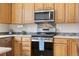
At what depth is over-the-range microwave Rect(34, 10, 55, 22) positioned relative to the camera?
10.8ft

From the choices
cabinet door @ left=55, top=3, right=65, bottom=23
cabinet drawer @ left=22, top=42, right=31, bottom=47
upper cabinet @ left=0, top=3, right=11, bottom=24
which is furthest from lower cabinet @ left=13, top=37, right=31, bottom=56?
cabinet door @ left=55, top=3, right=65, bottom=23

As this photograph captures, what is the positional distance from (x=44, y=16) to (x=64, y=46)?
70cm

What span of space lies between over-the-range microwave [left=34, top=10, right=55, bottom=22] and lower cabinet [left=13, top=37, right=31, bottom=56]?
17.6 inches

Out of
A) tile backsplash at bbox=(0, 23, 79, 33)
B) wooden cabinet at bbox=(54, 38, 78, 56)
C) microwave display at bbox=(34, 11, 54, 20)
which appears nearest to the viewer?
wooden cabinet at bbox=(54, 38, 78, 56)

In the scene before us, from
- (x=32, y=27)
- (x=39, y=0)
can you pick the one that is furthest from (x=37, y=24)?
(x=39, y=0)

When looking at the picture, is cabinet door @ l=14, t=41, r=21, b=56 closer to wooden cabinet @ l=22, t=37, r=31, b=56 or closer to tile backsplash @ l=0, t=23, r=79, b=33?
wooden cabinet @ l=22, t=37, r=31, b=56

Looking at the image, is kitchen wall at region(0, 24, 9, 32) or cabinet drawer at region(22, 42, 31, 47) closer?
cabinet drawer at region(22, 42, 31, 47)

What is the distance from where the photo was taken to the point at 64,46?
3242 mm

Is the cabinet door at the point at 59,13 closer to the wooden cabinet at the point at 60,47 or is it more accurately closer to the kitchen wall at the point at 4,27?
the wooden cabinet at the point at 60,47

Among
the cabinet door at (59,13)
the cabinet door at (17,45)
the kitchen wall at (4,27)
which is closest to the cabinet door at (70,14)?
the cabinet door at (59,13)

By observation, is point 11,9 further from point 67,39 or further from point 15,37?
point 67,39

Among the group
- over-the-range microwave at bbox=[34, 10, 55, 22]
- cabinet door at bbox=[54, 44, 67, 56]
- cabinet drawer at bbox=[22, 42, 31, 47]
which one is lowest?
cabinet door at bbox=[54, 44, 67, 56]

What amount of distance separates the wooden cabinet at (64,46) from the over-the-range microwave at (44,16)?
0.44 meters

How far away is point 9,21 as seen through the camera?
11.8 ft
